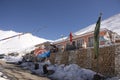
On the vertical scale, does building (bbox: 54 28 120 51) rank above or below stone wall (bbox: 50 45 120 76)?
above

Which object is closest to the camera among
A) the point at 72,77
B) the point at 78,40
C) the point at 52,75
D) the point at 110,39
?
the point at 72,77

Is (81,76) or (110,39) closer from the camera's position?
(81,76)

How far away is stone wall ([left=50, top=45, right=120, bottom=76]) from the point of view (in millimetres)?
22359

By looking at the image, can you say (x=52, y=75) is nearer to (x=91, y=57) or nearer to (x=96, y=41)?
(x=91, y=57)

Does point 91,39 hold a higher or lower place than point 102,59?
higher

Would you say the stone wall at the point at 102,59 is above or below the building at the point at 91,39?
below

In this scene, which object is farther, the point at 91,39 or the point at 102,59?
the point at 91,39

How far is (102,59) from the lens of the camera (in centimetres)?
2414

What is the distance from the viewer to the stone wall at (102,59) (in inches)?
880

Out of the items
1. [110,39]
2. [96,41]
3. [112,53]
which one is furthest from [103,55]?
[110,39]

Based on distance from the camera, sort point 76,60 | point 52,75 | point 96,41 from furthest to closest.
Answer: point 76,60 → point 52,75 → point 96,41

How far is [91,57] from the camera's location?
26312 mm

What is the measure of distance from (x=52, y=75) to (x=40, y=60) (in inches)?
577

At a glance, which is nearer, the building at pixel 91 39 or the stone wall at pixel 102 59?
the stone wall at pixel 102 59
